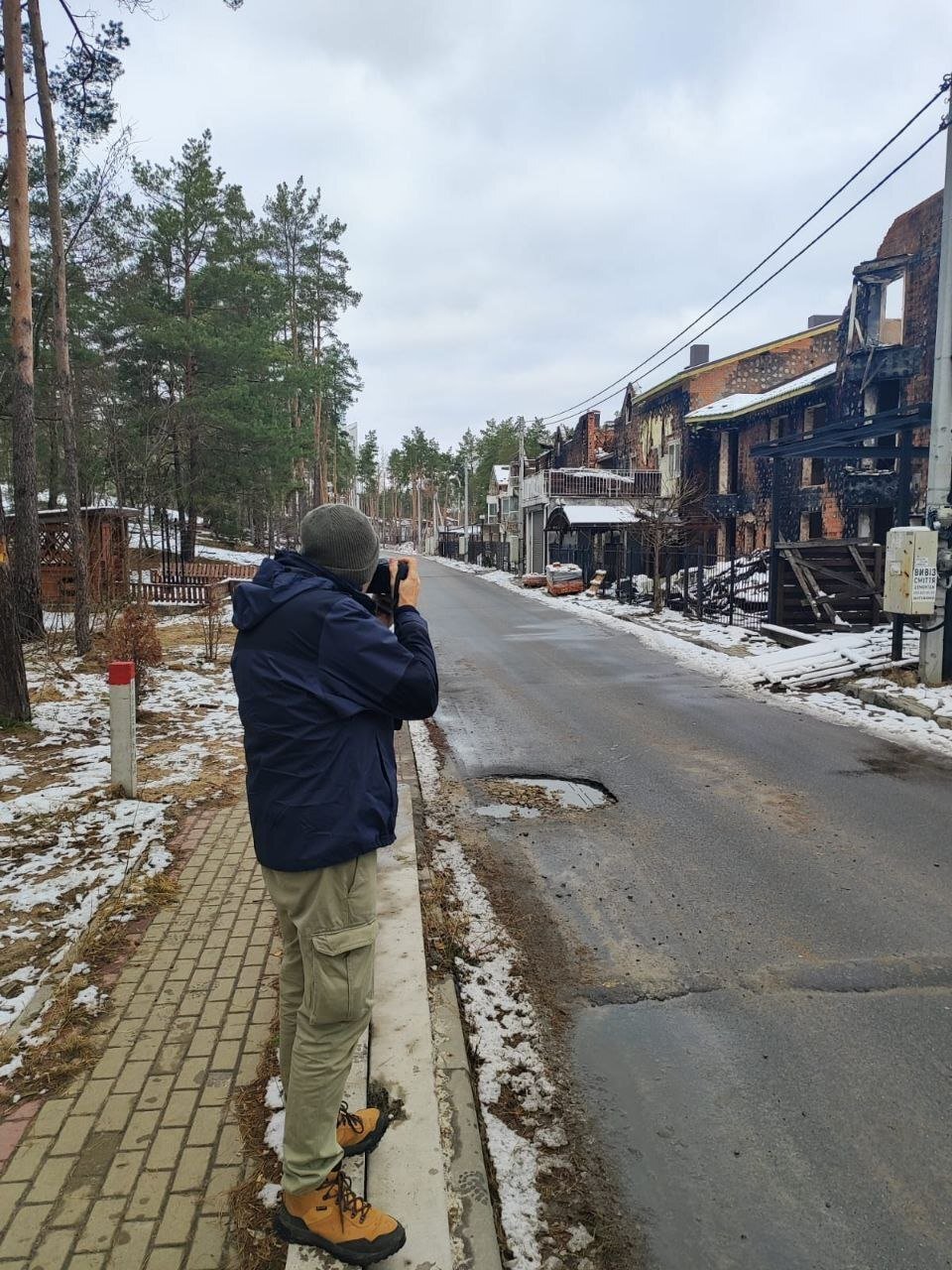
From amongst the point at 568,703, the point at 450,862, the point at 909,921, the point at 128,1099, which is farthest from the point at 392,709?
the point at 568,703

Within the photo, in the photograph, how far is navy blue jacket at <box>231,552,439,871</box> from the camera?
2152 millimetres

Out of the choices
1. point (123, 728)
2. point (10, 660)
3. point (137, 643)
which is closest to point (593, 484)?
point (137, 643)

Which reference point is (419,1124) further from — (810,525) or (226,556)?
(226,556)

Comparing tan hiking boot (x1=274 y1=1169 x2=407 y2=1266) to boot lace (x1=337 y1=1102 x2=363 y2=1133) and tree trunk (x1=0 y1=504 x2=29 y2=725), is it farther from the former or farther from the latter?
tree trunk (x1=0 y1=504 x2=29 y2=725)

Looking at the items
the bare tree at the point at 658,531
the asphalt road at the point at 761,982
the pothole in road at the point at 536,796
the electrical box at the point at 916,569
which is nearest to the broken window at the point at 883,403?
the bare tree at the point at 658,531

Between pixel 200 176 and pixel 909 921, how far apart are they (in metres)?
31.8

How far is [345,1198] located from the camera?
2234mm

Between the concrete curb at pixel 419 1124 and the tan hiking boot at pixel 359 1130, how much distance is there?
42 mm

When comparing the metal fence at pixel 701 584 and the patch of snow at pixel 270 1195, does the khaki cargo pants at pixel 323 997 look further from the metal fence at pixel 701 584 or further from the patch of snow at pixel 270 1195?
the metal fence at pixel 701 584

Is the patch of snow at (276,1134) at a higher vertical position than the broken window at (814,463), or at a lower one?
lower

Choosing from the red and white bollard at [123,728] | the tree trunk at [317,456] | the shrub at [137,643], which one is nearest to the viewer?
the red and white bollard at [123,728]

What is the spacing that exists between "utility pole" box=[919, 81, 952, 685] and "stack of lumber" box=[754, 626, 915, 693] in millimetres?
849

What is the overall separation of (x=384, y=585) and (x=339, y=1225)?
5.83ft

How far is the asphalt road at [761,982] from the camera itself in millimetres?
2490
